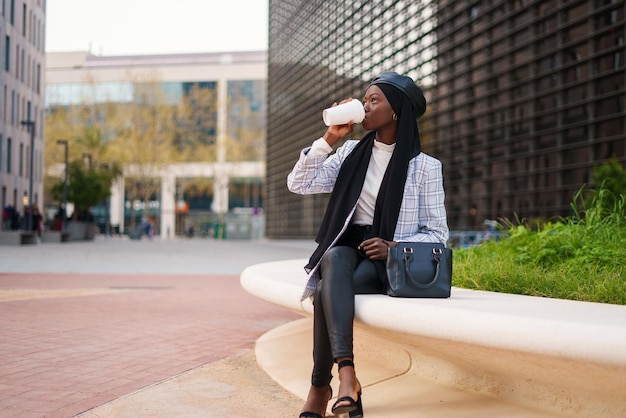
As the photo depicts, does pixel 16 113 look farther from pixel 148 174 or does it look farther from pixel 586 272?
pixel 586 272

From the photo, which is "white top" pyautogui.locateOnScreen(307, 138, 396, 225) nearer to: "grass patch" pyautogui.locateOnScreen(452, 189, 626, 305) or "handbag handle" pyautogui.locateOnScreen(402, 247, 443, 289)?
"handbag handle" pyautogui.locateOnScreen(402, 247, 443, 289)

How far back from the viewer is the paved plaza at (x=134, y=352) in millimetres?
3670

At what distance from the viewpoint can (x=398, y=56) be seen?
2373cm

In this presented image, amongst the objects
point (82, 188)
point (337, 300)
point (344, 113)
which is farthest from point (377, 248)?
point (82, 188)

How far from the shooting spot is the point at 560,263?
517cm

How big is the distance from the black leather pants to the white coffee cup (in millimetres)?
579

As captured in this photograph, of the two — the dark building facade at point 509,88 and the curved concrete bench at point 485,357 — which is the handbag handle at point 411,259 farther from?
the dark building facade at point 509,88

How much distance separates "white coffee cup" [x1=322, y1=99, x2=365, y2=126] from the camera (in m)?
3.28

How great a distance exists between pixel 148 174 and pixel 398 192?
5004 cm

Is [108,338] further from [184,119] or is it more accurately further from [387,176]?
[184,119]

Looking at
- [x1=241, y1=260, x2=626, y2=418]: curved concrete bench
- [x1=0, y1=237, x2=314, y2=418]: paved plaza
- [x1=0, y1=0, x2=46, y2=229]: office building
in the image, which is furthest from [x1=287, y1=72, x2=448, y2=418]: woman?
[x1=0, y1=0, x2=46, y2=229]: office building

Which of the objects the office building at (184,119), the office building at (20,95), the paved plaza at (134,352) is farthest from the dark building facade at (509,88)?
the office building at (184,119)

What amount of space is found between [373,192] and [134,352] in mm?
2392

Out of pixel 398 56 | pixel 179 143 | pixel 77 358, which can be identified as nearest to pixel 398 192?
pixel 77 358
